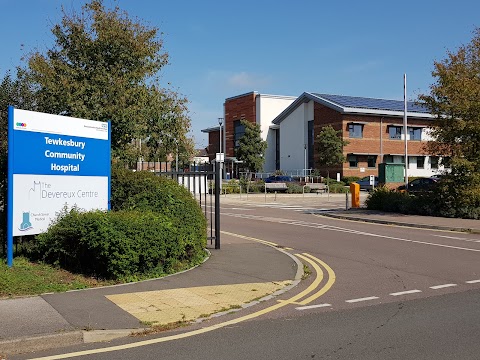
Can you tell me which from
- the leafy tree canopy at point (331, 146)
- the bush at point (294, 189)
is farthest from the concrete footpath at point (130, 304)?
the leafy tree canopy at point (331, 146)

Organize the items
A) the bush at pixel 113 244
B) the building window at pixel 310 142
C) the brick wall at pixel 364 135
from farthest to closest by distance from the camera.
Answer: the building window at pixel 310 142 < the brick wall at pixel 364 135 < the bush at pixel 113 244

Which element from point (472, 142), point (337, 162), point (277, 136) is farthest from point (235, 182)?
point (472, 142)

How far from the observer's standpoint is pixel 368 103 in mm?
64438

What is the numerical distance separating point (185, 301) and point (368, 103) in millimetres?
60177

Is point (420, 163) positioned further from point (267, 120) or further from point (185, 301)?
point (185, 301)

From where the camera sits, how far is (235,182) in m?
52.2

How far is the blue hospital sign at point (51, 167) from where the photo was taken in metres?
9.02

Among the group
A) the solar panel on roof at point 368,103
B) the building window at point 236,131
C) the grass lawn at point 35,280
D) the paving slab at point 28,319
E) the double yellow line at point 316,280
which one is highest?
the solar panel on roof at point 368,103

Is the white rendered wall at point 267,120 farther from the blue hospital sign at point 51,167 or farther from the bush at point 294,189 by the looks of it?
the blue hospital sign at point 51,167

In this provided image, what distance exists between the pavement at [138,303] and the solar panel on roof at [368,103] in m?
51.9

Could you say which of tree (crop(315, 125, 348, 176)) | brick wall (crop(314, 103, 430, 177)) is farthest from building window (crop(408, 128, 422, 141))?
tree (crop(315, 125, 348, 176))

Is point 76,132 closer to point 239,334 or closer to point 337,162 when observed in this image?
point 239,334

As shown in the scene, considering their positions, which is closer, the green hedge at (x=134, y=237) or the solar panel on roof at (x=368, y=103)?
the green hedge at (x=134, y=237)

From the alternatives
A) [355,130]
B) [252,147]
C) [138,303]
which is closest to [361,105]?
[355,130]
